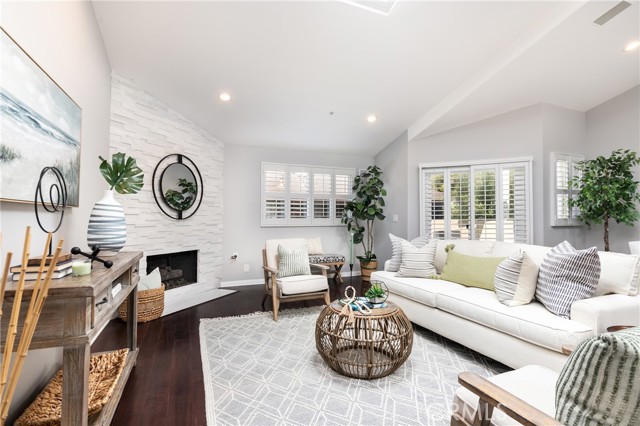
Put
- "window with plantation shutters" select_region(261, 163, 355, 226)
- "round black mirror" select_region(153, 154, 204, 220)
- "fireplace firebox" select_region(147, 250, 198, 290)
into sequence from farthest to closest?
"window with plantation shutters" select_region(261, 163, 355, 226) → "fireplace firebox" select_region(147, 250, 198, 290) → "round black mirror" select_region(153, 154, 204, 220)

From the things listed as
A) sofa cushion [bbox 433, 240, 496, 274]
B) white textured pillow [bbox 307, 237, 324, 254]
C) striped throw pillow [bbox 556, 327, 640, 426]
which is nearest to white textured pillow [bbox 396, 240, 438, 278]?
sofa cushion [bbox 433, 240, 496, 274]

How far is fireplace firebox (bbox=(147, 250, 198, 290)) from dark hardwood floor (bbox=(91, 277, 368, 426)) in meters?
0.58

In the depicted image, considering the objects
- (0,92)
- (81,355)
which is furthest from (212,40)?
(81,355)

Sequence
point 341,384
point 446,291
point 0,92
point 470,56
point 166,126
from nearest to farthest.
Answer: point 0,92 → point 341,384 → point 446,291 → point 470,56 → point 166,126

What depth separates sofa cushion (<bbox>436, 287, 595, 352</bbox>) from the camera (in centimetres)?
185

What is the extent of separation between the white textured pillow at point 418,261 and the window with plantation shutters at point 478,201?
4.65 ft

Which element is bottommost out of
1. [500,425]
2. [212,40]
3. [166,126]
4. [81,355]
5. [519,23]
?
[500,425]

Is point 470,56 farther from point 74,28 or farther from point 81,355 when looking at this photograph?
point 81,355

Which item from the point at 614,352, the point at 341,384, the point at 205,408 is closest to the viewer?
the point at 614,352

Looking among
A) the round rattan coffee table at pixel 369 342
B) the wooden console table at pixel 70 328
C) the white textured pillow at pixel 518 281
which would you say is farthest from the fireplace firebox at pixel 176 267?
the white textured pillow at pixel 518 281

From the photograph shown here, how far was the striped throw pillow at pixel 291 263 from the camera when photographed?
3555mm

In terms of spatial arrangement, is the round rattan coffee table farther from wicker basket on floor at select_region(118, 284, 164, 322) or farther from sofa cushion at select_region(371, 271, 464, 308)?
wicker basket on floor at select_region(118, 284, 164, 322)

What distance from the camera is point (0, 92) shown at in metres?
1.28

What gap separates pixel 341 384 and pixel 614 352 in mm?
1640
